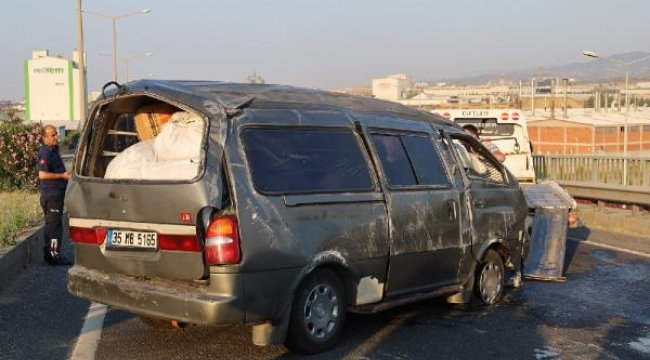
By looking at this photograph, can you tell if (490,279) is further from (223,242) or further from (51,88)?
(51,88)

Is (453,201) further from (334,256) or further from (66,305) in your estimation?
(66,305)

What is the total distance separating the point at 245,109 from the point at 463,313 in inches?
125

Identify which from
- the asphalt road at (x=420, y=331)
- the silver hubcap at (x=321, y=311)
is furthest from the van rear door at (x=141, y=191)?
the silver hubcap at (x=321, y=311)

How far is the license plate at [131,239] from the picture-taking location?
227 inches

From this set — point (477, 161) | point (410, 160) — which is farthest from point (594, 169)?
point (410, 160)

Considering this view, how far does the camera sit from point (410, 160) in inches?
277

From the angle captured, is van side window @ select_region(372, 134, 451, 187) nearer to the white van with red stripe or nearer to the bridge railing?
the white van with red stripe

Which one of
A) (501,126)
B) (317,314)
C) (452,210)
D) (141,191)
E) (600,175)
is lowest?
(317,314)

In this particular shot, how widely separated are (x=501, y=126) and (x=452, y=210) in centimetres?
793

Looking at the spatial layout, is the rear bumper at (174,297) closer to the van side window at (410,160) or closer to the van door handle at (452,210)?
the van side window at (410,160)

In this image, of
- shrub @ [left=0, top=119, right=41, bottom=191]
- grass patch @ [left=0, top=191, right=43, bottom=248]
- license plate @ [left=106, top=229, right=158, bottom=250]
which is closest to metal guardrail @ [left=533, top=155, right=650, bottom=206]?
grass patch @ [left=0, top=191, right=43, bottom=248]

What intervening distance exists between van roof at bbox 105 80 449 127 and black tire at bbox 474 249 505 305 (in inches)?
70.0

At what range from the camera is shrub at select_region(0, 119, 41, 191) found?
58.2ft

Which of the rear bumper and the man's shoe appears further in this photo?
the man's shoe
